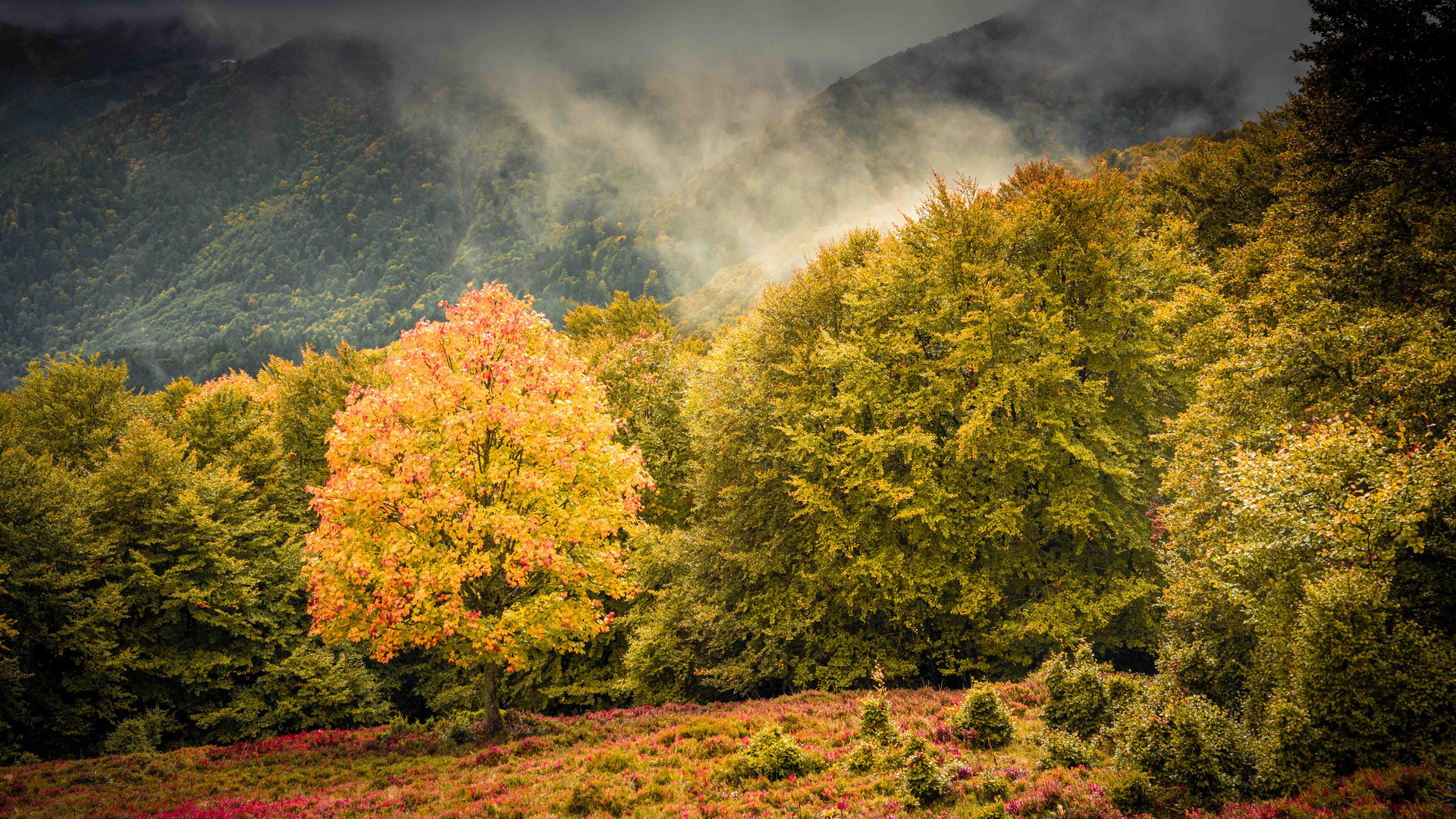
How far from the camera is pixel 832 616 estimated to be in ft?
71.4

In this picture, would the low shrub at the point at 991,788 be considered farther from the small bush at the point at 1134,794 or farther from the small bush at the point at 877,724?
the small bush at the point at 877,724

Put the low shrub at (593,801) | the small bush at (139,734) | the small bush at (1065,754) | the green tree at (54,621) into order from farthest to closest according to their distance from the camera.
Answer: the small bush at (139,734), the green tree at (54,621), the low shrub at (593,801), the small bush at (1065,754)

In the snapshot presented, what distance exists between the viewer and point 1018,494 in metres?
21.2

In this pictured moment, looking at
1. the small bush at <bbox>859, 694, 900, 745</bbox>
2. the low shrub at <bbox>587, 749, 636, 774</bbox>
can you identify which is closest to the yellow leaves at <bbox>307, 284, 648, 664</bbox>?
the low shrub at <bbox>587, 749, 636, 774</bbox>

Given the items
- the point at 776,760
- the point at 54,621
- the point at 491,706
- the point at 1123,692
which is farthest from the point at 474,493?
the point at 54,621

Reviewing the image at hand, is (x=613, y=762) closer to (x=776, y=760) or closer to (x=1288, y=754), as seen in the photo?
(x=776, y=760)

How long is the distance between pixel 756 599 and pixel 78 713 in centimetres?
2554

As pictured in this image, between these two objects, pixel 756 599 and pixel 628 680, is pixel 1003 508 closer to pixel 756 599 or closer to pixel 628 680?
pixel 756 599

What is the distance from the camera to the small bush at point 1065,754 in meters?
10.4

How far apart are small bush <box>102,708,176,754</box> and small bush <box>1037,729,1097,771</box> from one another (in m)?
28.7

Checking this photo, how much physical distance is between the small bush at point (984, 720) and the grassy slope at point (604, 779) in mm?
333

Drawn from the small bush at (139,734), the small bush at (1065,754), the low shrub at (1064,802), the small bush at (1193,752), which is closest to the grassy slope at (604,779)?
the low shrub at (1064,802)

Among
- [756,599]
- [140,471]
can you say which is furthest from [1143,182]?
[140,471]

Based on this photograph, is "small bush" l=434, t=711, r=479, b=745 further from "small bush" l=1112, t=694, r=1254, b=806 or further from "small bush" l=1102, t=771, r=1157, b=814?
"small bush" l=1112, t=694, r=1254, b=806
